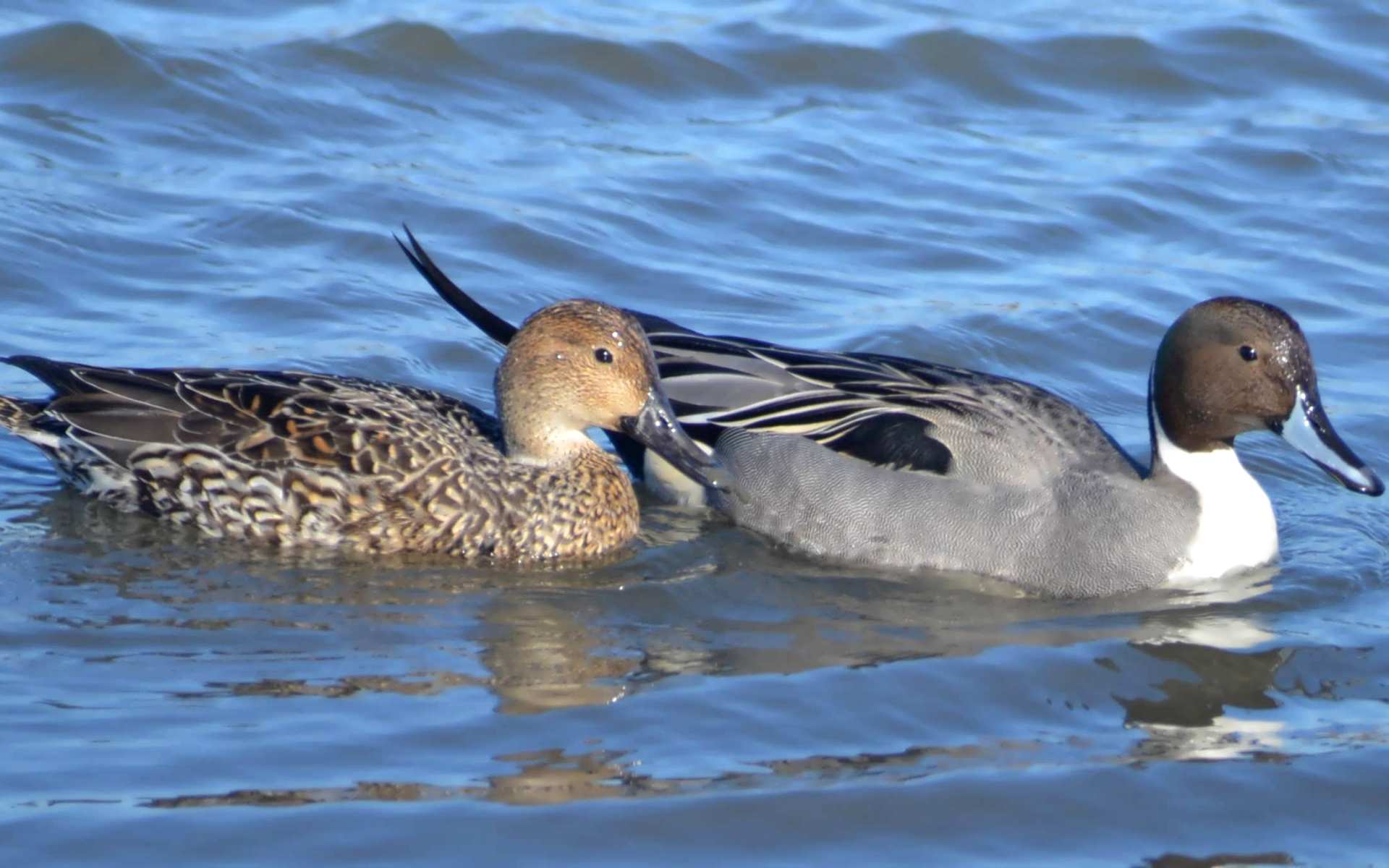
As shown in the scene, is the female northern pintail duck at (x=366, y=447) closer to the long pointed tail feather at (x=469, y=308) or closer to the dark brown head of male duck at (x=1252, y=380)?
the long pointed tail feather at (x=469, y=308)

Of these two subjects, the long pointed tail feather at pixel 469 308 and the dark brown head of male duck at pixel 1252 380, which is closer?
the dark brown head of male duck at pixel 1252 380

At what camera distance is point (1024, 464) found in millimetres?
6875

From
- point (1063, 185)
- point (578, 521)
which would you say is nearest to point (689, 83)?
point (1063, 185)

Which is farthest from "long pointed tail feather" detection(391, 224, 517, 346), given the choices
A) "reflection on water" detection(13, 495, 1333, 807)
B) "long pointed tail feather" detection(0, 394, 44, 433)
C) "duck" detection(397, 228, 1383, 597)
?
"long pointed tail feather" detection(0, 394, 44, 433)

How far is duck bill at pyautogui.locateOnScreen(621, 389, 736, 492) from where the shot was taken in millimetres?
6730

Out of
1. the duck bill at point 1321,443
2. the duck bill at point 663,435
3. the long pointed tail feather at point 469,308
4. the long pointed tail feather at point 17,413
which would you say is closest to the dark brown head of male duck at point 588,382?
the duck bill at point 663,435

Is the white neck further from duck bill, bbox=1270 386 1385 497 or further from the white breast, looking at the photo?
duck bill, bbox=1270 386 1385 497

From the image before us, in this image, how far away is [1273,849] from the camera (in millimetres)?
4895

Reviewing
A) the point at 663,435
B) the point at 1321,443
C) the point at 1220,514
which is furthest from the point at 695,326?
the point at 1321,443

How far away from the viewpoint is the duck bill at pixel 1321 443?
22.0ft

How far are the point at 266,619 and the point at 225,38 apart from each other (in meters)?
6.06

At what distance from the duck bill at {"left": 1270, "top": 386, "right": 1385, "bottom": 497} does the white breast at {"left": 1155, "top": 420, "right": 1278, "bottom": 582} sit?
244 mm

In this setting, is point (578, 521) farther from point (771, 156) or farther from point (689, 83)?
point (689, 83)

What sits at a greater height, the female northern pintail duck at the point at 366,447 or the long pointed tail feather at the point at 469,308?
the long pointed tail feather at the point at 469,308
